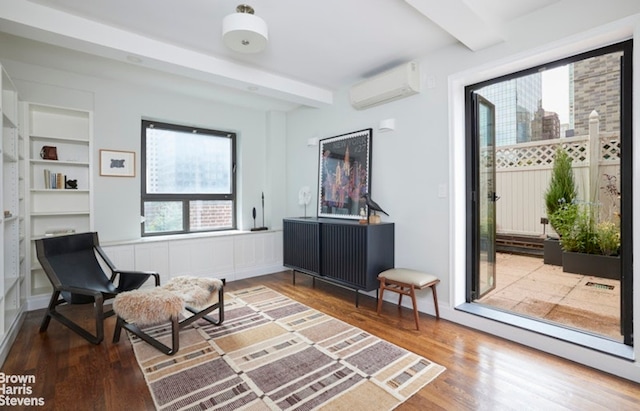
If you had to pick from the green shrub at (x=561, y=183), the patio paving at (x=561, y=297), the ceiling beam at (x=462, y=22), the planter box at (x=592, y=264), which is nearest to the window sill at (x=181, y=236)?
the patio paving at (x=561, y=297)

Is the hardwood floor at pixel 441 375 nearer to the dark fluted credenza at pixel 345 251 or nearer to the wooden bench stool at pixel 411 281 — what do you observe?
the wooden bench stool at pixel 411 281

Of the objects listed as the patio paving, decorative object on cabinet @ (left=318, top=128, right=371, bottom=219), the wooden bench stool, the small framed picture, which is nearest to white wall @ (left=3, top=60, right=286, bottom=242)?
the small framed picture

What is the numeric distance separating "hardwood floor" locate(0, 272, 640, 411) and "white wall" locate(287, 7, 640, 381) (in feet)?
0.73

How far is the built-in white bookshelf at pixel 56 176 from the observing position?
Answer: 3178 mm

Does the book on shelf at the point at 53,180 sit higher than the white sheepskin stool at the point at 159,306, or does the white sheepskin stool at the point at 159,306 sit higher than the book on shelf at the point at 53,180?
the book on shelf at the point at 53,180

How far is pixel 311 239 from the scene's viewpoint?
3828 mm

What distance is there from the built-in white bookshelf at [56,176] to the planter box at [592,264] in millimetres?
5905

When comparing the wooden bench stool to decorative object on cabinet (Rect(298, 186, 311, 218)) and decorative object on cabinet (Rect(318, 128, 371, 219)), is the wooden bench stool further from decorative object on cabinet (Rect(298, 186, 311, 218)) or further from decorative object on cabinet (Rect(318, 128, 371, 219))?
decorative object on cabinet (Rect(298, 186, 311, 218))

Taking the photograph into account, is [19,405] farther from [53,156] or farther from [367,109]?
[367,109]

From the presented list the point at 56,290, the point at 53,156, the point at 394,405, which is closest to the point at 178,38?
the point at 53,156

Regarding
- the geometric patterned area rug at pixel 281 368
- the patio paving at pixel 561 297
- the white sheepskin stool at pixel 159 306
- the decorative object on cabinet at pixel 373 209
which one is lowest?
the geometric patterned area rug at pixel 281 368

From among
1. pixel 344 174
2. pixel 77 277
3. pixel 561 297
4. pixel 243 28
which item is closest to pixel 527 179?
pixel 561 297

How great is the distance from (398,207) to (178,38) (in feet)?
8.97

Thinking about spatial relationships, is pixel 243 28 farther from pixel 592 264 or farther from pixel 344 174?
pixel 592 264
